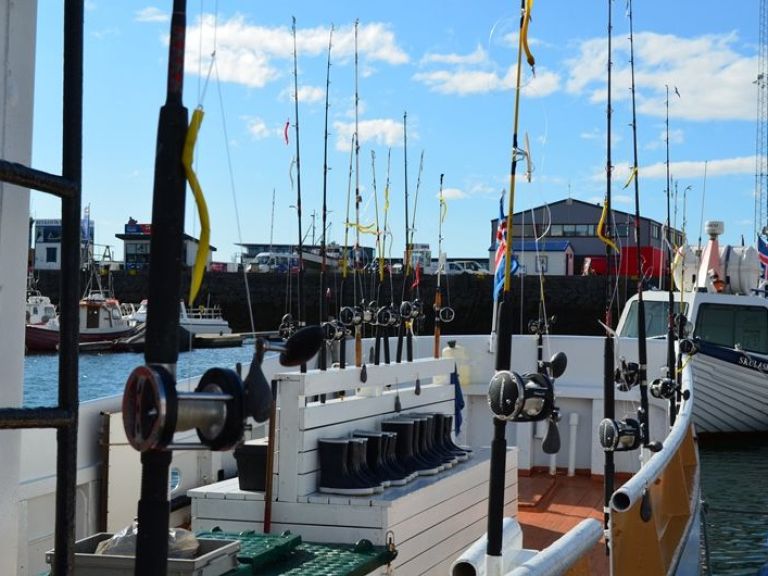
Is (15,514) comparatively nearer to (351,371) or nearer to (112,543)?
(112,543)

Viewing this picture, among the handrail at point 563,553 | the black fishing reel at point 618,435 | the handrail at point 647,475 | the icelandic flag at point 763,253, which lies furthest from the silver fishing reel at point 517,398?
the icelandic flag at point 763,253

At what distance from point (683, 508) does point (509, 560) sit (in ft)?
8.74

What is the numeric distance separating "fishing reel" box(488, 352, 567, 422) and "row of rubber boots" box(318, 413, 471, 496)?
1685 millimetres

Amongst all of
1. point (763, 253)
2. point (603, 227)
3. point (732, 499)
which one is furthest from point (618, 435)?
point (763, 253)

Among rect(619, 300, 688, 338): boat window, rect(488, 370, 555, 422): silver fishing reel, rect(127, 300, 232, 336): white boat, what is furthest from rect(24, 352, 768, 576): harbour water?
rect(127, 300, 232, 336): white boat

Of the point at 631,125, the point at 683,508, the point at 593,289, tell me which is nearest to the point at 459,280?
the point at 593,289

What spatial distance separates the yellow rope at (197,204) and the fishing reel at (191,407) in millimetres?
163

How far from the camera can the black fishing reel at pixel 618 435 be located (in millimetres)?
5145

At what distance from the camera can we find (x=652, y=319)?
14.6m

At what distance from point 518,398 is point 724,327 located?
537 inches

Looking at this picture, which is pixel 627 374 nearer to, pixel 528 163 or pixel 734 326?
pixel 528 163

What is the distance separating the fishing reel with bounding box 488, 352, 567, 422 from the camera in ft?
10.5

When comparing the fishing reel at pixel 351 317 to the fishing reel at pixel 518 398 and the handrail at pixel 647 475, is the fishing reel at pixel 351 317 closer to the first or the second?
the handrail at pixel 647 475

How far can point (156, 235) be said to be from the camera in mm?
1845
